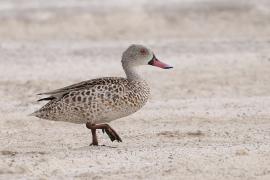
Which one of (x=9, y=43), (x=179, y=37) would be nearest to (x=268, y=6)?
(x=179, y=37)

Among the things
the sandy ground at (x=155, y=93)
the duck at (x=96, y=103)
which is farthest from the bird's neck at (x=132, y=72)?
the sandy ground at (x=155, y=93)

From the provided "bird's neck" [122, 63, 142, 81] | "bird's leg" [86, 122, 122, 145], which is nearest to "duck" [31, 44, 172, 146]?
"bird's leg" [86, 122, 122, 145]

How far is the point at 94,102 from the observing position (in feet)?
37.7

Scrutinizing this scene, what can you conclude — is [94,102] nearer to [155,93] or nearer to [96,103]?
[96,103]

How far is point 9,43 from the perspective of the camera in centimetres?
2383

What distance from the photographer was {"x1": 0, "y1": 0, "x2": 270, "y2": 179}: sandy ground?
10359 mm

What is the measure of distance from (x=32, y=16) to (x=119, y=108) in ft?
51.8

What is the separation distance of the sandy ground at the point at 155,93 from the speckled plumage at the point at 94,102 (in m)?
0.35

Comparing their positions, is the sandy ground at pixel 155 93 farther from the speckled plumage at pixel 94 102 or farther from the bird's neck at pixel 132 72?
the bird's neck at pixel 132 72

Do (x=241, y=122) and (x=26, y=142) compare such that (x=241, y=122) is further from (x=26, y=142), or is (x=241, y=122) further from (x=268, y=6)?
(x=268, y=6)

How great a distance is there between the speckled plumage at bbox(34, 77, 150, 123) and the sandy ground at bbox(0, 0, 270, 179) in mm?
355

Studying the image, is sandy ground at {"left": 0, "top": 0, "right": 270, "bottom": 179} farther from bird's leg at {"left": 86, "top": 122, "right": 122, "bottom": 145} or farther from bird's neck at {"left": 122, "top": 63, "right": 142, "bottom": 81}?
bird's neck at {"left": 122, "top": 63, "right": 142, "bottom": 81}

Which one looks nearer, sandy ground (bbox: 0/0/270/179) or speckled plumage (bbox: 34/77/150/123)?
sandy ground (bbox: 0/0/270/179)

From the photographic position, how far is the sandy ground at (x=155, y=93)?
10.4m
